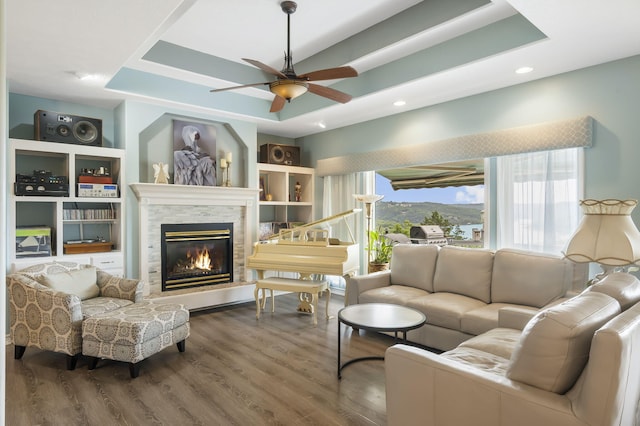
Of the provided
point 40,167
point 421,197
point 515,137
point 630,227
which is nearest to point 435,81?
point 515,137

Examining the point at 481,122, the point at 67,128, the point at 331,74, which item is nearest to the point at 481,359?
the point at 331,74

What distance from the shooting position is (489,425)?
5.26 ft

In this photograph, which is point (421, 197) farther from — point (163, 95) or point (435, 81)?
point (163, 95)

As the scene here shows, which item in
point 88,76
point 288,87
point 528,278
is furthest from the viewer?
point 88,76

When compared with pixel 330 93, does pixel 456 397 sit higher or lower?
lower

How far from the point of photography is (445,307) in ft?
11.2

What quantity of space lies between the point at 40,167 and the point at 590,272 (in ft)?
18.9

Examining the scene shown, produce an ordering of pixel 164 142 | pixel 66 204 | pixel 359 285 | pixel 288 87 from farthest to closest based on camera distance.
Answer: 1. pixel 164 142
2. pixel 66 204
3. pixel 359 285
4. pixel 288 87

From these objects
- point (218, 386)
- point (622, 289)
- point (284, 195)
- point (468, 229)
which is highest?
point (284, 195)

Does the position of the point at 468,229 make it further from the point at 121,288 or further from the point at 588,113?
the point at 121,288

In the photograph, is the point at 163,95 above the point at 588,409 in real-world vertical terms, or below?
above

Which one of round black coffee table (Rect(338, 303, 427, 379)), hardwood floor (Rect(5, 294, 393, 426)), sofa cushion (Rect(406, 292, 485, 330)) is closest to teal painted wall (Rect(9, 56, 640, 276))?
sofa cushion (Rect(406, 292, 485, 330))

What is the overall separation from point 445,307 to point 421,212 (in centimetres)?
185

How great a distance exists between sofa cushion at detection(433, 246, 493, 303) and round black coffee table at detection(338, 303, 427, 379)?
2.94 feet
